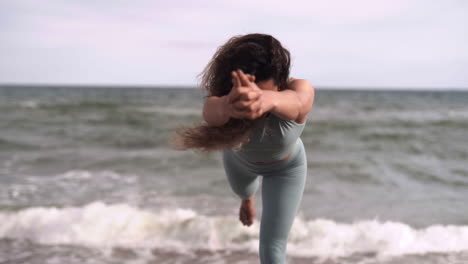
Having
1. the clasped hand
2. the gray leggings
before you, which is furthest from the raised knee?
the clasped hand

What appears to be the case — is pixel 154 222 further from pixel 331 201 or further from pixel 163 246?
pixel 331 201

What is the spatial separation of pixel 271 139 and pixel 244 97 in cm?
60

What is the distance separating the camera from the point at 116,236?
160 inches

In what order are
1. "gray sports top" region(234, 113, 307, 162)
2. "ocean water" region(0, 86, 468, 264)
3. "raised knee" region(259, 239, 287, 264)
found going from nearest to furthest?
"gray sports top" region(234, 113, 307, 162)
"raised knee" region(259, 239, 287, 264)
"ocean water" region(0, 86, 468, 264)

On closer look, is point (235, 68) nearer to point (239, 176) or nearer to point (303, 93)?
point (303, 93)

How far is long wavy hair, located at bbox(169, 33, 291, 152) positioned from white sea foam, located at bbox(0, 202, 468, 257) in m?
2.15

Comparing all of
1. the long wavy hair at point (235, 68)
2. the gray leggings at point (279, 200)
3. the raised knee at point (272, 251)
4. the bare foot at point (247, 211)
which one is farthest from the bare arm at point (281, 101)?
the bare foot at point (247, 211)

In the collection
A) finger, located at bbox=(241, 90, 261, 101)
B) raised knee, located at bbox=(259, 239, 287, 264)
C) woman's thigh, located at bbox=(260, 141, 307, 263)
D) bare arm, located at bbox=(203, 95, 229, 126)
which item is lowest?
raised knee, located at bbox=(259, 239, 287, 264)

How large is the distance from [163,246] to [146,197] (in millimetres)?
1744

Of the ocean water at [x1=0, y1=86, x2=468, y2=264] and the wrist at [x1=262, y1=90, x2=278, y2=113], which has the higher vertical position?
the wrist at [x1=262, y1=90, x2=278, y2=113]

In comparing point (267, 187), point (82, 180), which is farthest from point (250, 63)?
point (82, 180)

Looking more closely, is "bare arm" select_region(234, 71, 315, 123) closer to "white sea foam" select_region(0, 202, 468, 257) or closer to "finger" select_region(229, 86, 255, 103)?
"finger" select_region(229, 86, 255, 103)

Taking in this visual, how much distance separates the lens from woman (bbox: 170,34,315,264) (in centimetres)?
158

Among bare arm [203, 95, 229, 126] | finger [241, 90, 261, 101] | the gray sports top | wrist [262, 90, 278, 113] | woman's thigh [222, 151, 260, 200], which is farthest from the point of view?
woman's thigh [222, 151, 260, 200]
